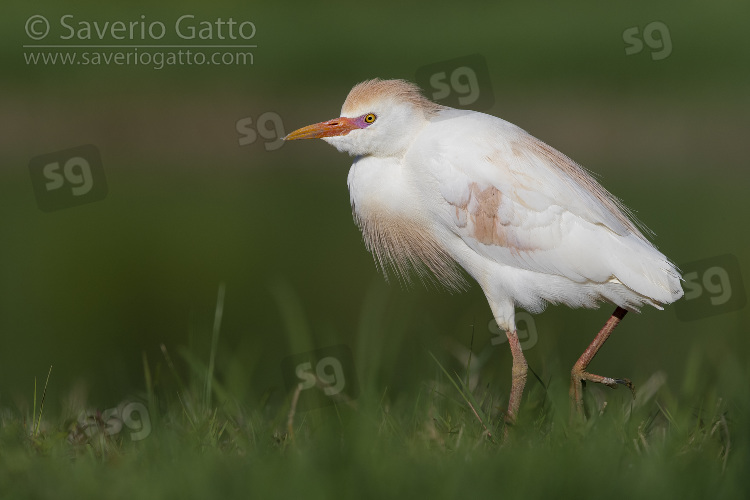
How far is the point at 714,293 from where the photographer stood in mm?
5609

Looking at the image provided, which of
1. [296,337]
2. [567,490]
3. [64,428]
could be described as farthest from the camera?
[296,337]

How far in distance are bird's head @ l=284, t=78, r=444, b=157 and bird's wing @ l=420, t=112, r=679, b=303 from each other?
0.56 ft

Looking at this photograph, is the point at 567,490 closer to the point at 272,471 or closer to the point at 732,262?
the point at 272,471

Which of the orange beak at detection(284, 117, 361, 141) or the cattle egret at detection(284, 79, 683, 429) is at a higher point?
the orange beak at detection(284, 117, 361, 141)

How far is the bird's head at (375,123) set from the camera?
424 centimetres

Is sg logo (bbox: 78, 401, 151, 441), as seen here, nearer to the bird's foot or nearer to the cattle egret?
the cattle egret

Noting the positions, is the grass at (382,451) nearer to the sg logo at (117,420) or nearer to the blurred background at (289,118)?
the sg logo at (117,420)

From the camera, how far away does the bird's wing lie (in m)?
4.14

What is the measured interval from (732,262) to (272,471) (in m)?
7.39

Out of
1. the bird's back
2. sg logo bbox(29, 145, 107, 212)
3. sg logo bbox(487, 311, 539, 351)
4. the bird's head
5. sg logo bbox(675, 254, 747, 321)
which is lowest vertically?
sg logo bbox(675, 254, 747, 321)

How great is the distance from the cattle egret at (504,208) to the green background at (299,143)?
5.01 m

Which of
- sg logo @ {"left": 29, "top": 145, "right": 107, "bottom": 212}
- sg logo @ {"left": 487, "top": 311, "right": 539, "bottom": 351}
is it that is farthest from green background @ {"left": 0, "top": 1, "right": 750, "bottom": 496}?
sg logo @ {"left": 487, "top": 311, "right": 539, "bottom": 351}

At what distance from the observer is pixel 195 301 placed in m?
9.45

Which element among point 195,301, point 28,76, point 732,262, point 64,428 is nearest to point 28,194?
point 28,76
